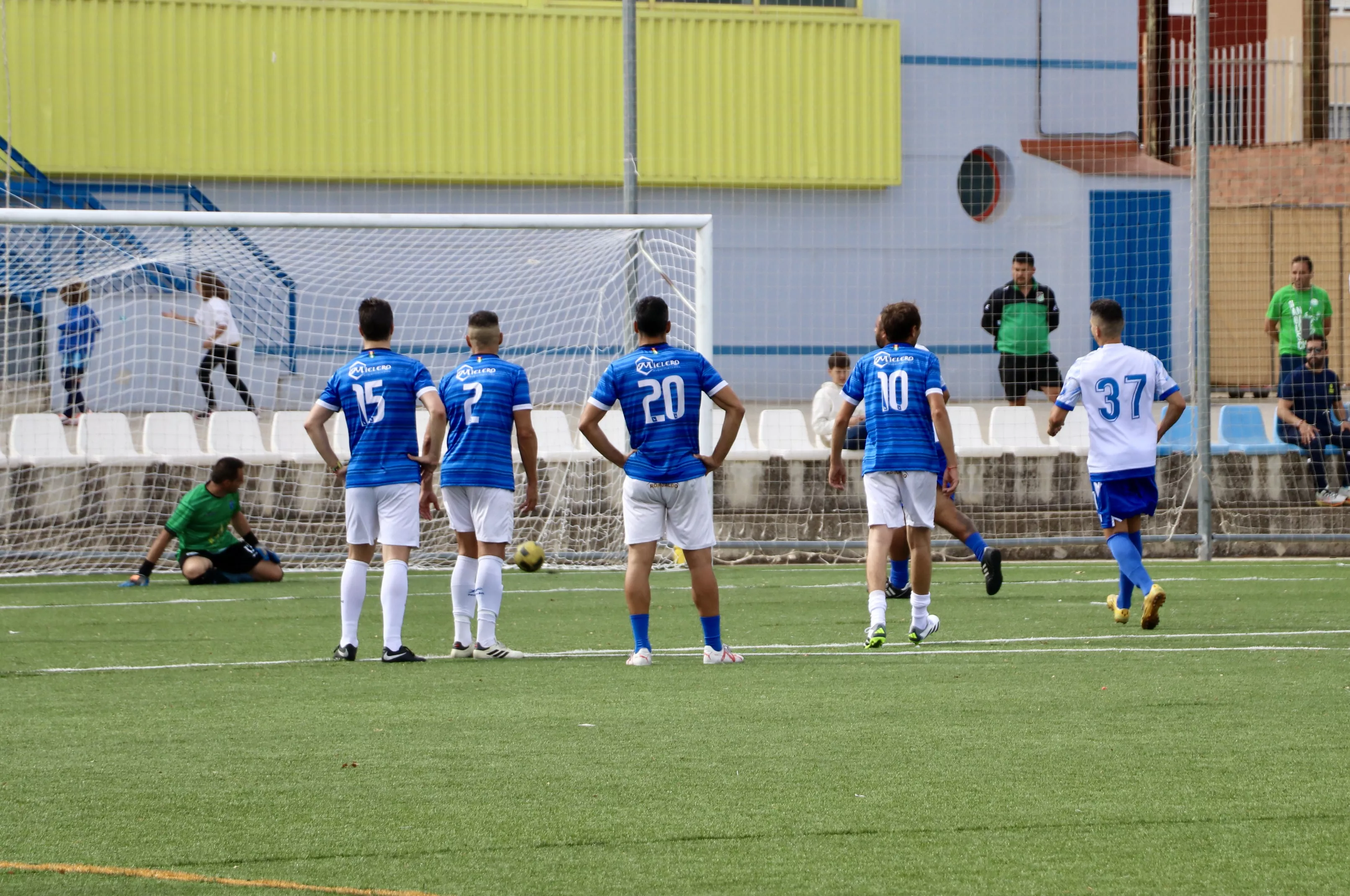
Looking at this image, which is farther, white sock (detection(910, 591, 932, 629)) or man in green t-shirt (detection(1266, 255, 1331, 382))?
man in green t-shirt (detection(1266, 255, 1331, 382))

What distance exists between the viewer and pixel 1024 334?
15.7m

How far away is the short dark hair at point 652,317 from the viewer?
776 cm

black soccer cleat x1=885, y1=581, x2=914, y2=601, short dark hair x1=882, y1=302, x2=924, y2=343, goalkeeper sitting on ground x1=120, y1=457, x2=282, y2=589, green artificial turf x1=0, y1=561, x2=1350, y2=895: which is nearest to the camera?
green artificial turf x1=0, y1=561, x2=1350, y2=895

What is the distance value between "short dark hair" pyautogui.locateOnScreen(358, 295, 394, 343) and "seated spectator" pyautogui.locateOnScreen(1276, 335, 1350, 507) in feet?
33.0

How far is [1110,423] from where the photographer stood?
9.25 metres

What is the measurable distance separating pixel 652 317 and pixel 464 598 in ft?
6.17

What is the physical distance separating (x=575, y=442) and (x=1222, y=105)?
1613 cm

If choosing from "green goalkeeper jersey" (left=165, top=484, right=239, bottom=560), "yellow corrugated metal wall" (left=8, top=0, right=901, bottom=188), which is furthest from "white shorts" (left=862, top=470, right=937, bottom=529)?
"yellow corrugated metal wall" (left=8, top=0, right=901, bottom=188)

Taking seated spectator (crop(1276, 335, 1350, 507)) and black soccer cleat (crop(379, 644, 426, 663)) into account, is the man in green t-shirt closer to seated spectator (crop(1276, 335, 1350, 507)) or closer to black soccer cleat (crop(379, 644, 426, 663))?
seated spectator (crop(1276, 335, 1350, 507))

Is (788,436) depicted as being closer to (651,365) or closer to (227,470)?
(227,470)

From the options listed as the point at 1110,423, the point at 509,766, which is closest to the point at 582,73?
the point at 1110,423

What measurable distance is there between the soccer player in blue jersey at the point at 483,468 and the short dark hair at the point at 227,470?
4905mm

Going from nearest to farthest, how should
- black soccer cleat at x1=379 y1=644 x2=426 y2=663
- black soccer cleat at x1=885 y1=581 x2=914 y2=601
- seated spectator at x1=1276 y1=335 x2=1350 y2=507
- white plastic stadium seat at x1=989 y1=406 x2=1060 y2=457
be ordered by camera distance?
1. black soccer cleat at x1=379 y1=644 x2=426 y2=663
2. black soccer cleat at x1=885 y1=581 x2=914 y2=601
3. seated spectator at x1=1276 y1=335 x2=1350 y2=507
4. white plastic stadium seat at x1=989 y1=406 x2=1060 y2=457

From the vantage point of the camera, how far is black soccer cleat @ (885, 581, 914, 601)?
11.0 m
